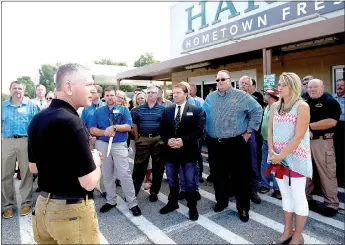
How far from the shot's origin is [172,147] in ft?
12.2

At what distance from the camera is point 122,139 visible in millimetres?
4086

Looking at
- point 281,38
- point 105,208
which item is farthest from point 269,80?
point 105,208

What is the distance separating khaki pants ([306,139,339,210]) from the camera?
144 inches

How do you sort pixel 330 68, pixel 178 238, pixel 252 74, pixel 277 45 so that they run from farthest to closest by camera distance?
1. pixel 252 74
2. pixel 330 68
3. pixel 277 45
4. pixel 178 238

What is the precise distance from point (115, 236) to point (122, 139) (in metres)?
1.43

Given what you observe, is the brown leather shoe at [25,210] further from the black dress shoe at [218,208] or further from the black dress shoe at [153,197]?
the black dress shoe at [218,208]

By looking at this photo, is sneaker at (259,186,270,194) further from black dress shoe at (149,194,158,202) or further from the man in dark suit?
black dress shoe at (149,194,158,202)

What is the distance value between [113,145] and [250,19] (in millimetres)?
7420

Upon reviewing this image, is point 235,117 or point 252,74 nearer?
point 235,117

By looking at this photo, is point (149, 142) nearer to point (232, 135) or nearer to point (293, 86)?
point (232, 135)

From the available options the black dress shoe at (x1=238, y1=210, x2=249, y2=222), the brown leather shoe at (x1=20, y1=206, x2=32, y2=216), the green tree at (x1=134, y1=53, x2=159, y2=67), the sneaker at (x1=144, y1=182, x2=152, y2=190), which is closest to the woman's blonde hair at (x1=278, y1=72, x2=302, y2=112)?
the black dress shoe at (x1=238, y1=210, x2=249, y2=222)

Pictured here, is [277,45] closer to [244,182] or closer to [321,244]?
[244,182]

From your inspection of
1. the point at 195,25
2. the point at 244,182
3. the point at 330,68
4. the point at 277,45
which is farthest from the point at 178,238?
the point at 195,25

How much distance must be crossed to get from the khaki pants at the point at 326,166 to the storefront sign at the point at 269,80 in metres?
2.26
